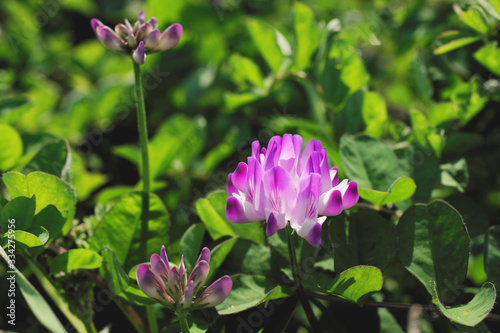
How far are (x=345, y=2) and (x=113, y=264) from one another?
175 cm

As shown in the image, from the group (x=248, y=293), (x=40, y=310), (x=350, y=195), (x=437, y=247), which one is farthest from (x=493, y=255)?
(x=40, y=310)

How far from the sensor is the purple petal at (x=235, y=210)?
762 mm

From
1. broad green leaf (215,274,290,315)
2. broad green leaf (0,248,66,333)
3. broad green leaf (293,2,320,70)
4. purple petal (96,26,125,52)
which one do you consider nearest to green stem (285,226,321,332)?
broad green leaf (215,274,290,315)

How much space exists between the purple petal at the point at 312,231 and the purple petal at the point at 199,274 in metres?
0.15

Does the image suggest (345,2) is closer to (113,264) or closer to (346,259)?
(346,259)

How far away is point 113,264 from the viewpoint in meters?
0.85

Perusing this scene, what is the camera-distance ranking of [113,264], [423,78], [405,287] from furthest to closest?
[423,78] → [405,287] → [113,264]

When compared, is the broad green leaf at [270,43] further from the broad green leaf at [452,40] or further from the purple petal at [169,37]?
the purple petal at [169,37]

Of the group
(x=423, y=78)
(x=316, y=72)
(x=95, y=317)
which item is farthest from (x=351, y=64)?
(x=95, y=317)

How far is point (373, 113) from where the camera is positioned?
1.16m

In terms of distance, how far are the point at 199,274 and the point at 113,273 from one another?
0.66 ft

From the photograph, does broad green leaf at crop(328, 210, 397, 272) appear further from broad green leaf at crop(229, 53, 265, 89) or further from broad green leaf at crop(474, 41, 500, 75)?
broad green leaf at crop(229, 53, 265, 89)

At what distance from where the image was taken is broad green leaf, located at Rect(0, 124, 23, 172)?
1.10m

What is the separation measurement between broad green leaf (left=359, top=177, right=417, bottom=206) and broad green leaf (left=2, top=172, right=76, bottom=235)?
1.79 ft
